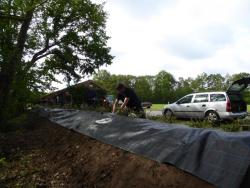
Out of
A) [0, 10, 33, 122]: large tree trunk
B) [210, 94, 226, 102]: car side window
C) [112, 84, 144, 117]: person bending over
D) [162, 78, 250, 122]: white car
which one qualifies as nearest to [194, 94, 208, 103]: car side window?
[162, 78, 250, 122]: white car

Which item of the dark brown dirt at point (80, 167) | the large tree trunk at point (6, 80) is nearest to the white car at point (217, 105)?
the dark brown dirt at point (80, 167)

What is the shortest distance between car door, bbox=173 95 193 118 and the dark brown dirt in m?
8.48

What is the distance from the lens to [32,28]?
2767 cm

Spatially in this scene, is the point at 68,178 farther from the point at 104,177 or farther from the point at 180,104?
the point at 180,104

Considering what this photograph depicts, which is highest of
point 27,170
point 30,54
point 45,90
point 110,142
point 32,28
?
point 32,28

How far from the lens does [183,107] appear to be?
17156mm

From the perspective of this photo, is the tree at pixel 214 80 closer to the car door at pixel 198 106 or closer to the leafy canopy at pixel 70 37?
the leafy canopy at pixel 70 37

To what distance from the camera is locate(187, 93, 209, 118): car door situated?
15.8 metres

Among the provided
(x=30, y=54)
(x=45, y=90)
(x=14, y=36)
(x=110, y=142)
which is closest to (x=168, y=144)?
(x=110, y=142)

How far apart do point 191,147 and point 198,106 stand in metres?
11.8

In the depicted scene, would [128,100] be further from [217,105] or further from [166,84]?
[166,84]

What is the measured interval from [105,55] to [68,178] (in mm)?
24890

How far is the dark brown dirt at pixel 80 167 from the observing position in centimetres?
485

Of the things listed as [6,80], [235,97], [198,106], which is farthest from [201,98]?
[6,80]
